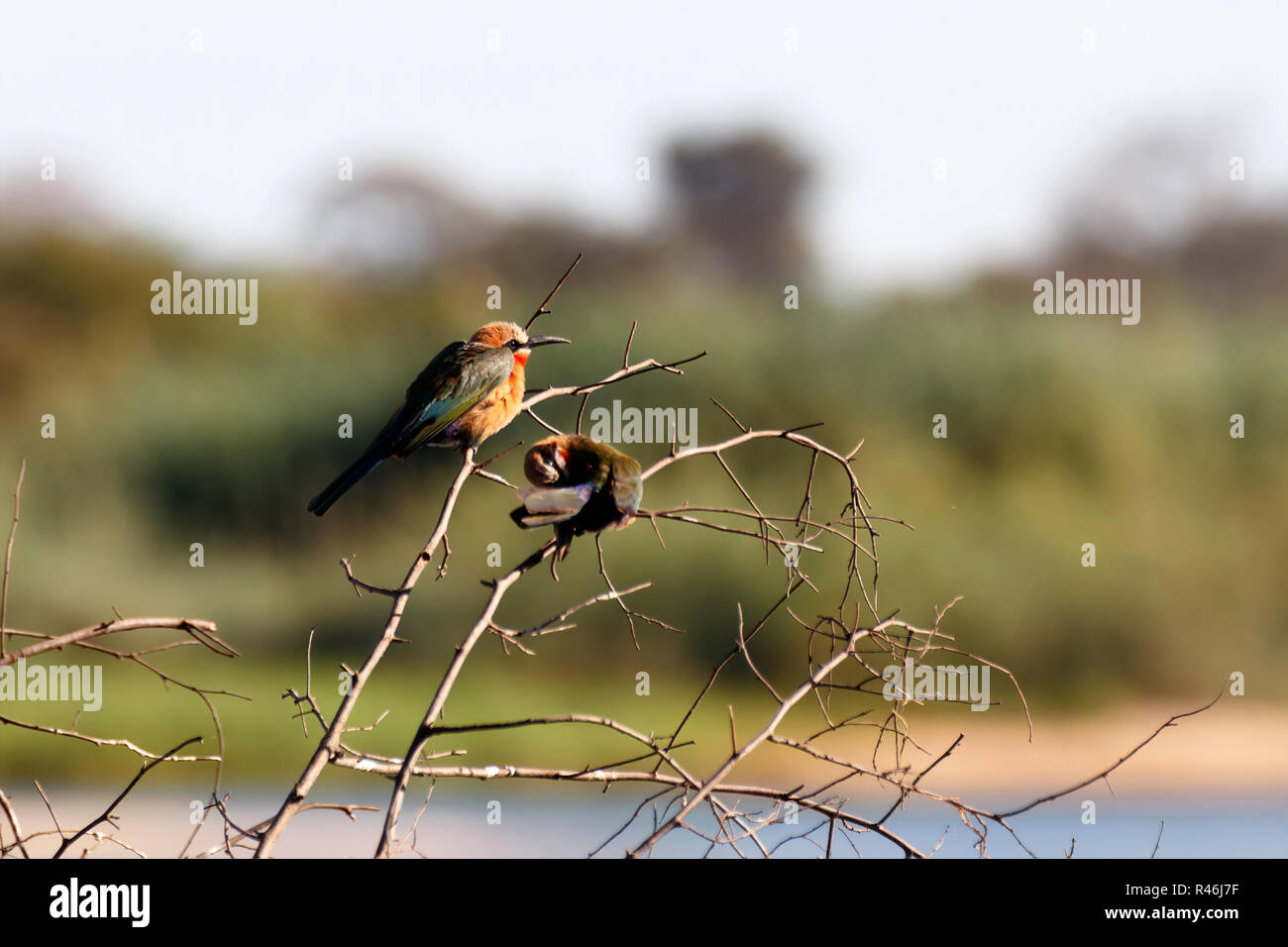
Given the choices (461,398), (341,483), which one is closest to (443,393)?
(461,398)

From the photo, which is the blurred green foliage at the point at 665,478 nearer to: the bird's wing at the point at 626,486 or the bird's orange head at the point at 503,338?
the bird's orange head at the point at 503,338

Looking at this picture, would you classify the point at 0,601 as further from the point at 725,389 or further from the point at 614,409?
the point at 725,389

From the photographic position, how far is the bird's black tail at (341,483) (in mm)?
2910

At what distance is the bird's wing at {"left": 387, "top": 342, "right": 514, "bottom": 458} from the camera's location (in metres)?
3.30

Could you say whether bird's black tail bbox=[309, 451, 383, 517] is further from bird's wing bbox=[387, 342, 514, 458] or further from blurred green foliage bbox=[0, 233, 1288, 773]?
blurred green foliage bbox=[0, 233, 1288, 773]

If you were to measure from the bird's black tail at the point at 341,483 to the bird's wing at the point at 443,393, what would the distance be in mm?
115

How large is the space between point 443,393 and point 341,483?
0.45 m

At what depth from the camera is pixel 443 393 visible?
3328 mm

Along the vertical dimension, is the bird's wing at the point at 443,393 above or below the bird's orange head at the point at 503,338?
below

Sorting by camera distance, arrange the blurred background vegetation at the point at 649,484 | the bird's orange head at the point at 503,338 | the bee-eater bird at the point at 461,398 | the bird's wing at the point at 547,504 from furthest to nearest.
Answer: the blurred background vegetation at the point at 649,484, the bird's orange head at the point at 503,338, the bee-eater bird at the point at 461,398, the bird's wing at the point at 547,504

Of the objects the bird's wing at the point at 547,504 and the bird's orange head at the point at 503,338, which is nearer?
the bird's wing at the point at 547,504

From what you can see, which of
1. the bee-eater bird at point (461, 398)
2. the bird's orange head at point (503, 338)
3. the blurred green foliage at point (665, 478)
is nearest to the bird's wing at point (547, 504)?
the bee-eater bird at point (461, 398)
